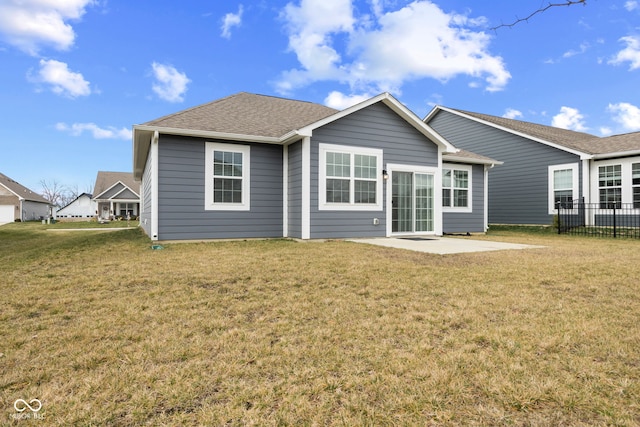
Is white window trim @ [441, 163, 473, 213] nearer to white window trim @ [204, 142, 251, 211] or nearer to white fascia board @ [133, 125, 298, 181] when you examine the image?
white fascia board @ [133, 125, 298, 181]

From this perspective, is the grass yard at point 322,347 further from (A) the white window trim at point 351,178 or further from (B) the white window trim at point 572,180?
(B) the white window trim at point 572,180

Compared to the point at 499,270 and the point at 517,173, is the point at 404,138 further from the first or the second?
the point at 517,173

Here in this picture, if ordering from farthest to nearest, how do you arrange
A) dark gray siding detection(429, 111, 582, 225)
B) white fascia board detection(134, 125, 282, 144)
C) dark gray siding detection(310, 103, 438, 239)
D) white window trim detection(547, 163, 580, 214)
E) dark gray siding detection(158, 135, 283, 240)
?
dark gray siding detection(429, 111, 582, 225)
white window trim detection(547, 163, 580, 214)
dark gray siding detection(310, 103, 438, 239)
dark gray siding detection(158, 135, 283, 240)
white fascia board detection(134, 125, 282, 144)

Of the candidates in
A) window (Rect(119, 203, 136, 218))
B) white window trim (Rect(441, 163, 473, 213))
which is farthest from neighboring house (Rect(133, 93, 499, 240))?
window (Rect(119, 203, 136, 218))

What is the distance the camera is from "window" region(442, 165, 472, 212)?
1270 centimetres

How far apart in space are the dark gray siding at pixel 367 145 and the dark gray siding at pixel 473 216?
8.61 feet

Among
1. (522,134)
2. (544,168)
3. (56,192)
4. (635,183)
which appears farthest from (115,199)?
(56,192)

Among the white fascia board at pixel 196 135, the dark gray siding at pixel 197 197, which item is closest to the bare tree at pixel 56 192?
the white fascia board at pixel 196 135

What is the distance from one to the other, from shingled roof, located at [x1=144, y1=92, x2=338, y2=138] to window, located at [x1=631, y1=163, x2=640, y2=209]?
11850mm

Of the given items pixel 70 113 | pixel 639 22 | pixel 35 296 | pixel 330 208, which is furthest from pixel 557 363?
pixel 70 113

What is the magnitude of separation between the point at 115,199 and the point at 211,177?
31.6 m

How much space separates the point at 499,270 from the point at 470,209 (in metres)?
8.29

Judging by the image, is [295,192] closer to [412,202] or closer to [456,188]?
[412,202]

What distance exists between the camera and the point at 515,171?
16219 mm
